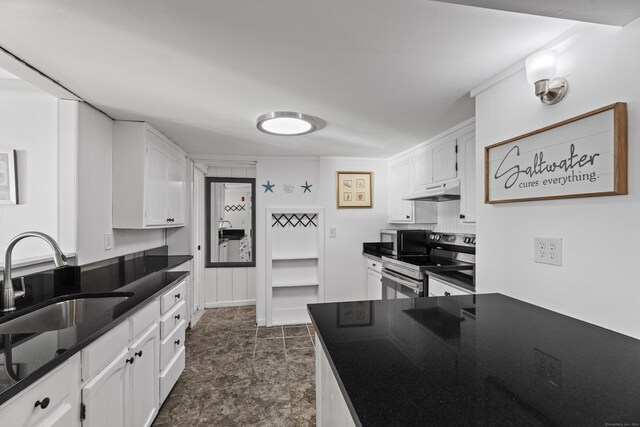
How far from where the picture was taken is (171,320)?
2162 millimetres

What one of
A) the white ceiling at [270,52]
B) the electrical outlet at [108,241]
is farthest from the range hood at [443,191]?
the electrical outlet at [108,241]

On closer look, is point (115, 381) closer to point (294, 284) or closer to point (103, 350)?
point (103, 350)

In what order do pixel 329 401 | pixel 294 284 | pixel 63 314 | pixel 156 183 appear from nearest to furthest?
pixel 329 401 < pixel 63 314 < pixel 156 183 < pixel 294 284

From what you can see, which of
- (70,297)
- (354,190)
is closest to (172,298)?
(70,297)

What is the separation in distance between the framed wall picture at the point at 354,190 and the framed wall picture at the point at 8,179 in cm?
297

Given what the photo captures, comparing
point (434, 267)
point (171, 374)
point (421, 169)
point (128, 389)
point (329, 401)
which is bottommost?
point (171, 374)

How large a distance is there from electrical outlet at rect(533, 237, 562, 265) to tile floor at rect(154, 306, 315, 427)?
170 centimetres

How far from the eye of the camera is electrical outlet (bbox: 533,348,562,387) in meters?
0.78

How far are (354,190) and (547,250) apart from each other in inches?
106

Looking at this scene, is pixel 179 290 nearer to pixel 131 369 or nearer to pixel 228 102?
pixel 131 369

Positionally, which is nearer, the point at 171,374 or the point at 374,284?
the point at 171,374

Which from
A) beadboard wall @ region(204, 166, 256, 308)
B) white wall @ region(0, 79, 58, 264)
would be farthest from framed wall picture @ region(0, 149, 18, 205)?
beadboard wall @ region(204, 166, 256, 308)

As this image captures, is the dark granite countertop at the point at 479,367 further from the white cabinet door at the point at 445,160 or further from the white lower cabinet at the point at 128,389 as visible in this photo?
the white cabinet door at the point at 445,160

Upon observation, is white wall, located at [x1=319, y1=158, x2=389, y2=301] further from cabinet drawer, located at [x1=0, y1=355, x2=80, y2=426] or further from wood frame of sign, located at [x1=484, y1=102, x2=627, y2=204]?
cabinet drawer, located at [x1=0, y1=355, x2=80, y2=426]
